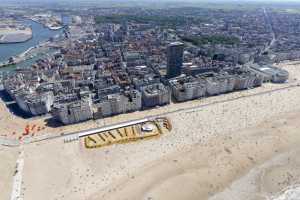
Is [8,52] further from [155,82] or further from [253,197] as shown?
[253,197]

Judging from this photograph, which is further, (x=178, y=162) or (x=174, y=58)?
(x=174, y=58)

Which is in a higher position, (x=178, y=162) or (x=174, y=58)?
(x=174, y=58)

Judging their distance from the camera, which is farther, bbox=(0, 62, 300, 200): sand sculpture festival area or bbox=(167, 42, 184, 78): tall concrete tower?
bbox=(167, 42, 184, 78): tall concrete tower

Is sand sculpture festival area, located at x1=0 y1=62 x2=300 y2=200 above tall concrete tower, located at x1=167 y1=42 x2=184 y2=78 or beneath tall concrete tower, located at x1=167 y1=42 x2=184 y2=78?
beneath

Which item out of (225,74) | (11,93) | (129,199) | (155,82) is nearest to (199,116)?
(155,82)
